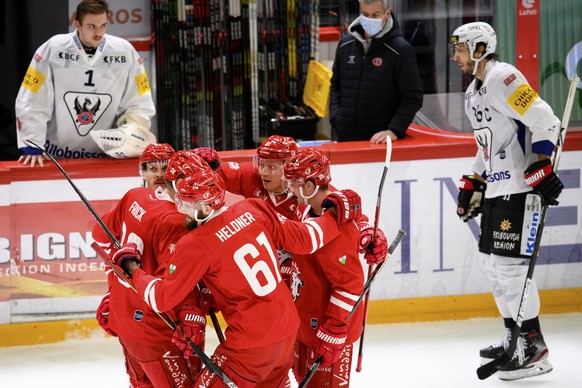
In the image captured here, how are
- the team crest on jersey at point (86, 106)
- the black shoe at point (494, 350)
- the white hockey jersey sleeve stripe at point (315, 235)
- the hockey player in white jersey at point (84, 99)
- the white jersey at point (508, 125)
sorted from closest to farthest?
the white hockey jersey sleeve stripe at point (315, 235) → the white jersey at point (508, 125) → the black shoe at point (494, 350) → the hockey player in white jersey at point (84, 99) → the team crest on jersey at point (86, 106)

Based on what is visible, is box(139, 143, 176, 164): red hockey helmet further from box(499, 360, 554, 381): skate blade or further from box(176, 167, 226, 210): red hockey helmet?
box(499, 360, 554, 381): skate blade

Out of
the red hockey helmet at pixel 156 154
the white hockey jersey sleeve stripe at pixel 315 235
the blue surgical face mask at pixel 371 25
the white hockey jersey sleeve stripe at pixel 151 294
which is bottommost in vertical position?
the white hockey jersey sleeve stripe at pixel 151 294

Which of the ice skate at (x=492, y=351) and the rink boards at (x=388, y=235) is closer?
the ice skate at (x=492, y=351)

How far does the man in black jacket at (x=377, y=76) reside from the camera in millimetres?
6035

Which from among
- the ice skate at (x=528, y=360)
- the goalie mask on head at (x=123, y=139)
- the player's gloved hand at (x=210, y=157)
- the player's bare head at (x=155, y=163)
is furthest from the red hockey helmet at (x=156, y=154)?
the ice skate at (x=528, y=360)

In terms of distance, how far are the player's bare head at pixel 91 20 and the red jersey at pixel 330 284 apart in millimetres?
2057

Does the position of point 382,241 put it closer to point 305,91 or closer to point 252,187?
point 252,187

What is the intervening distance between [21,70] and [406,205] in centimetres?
307

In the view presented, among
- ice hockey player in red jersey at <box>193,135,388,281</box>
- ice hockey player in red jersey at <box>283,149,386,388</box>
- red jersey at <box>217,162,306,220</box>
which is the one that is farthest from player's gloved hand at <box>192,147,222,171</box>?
ice hockey player in red jersey at <box>283,149,386,388</box>

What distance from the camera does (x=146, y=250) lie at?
3867 millimetres

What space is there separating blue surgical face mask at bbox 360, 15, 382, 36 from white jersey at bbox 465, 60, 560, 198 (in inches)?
39.5

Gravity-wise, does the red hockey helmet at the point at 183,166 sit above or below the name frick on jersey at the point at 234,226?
above

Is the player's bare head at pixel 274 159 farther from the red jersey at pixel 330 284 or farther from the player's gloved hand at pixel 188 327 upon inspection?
the player's gloved hand at pixel 188 327

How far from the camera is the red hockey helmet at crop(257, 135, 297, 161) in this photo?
414 centimetres
